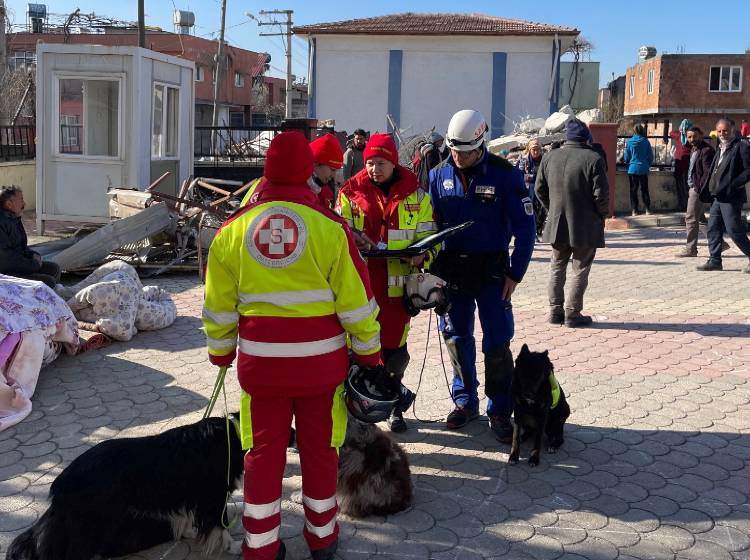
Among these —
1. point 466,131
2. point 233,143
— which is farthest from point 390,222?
point 233,143

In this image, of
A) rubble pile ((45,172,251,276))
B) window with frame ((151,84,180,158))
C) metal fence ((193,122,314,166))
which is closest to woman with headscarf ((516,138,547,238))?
rubble pile ((45,172,251,276))

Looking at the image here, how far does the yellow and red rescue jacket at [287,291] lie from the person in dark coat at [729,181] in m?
8.05

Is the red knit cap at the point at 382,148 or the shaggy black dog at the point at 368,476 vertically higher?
the red knit cap at the point at 382,148

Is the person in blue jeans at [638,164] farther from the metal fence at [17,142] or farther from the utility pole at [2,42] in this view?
the utility pole at [2,42]

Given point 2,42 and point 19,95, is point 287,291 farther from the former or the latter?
point 19,95

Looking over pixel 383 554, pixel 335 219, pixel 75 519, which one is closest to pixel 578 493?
pixel 383 554

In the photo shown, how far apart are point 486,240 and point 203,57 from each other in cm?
5512

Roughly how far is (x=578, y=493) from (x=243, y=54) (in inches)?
2475

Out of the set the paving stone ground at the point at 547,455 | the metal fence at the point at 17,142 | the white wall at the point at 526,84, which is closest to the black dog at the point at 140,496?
the paving stone ground at the point at 547,455

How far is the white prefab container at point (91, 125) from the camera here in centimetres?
1186

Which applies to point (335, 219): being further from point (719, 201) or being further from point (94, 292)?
point (719, 201)

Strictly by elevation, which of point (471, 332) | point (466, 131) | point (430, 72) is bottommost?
point (471, 332)

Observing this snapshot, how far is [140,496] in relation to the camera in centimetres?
317

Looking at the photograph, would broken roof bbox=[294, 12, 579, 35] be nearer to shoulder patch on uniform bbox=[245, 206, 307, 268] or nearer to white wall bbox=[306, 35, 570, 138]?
white wall bbox=[306, 35, 570, 138]
